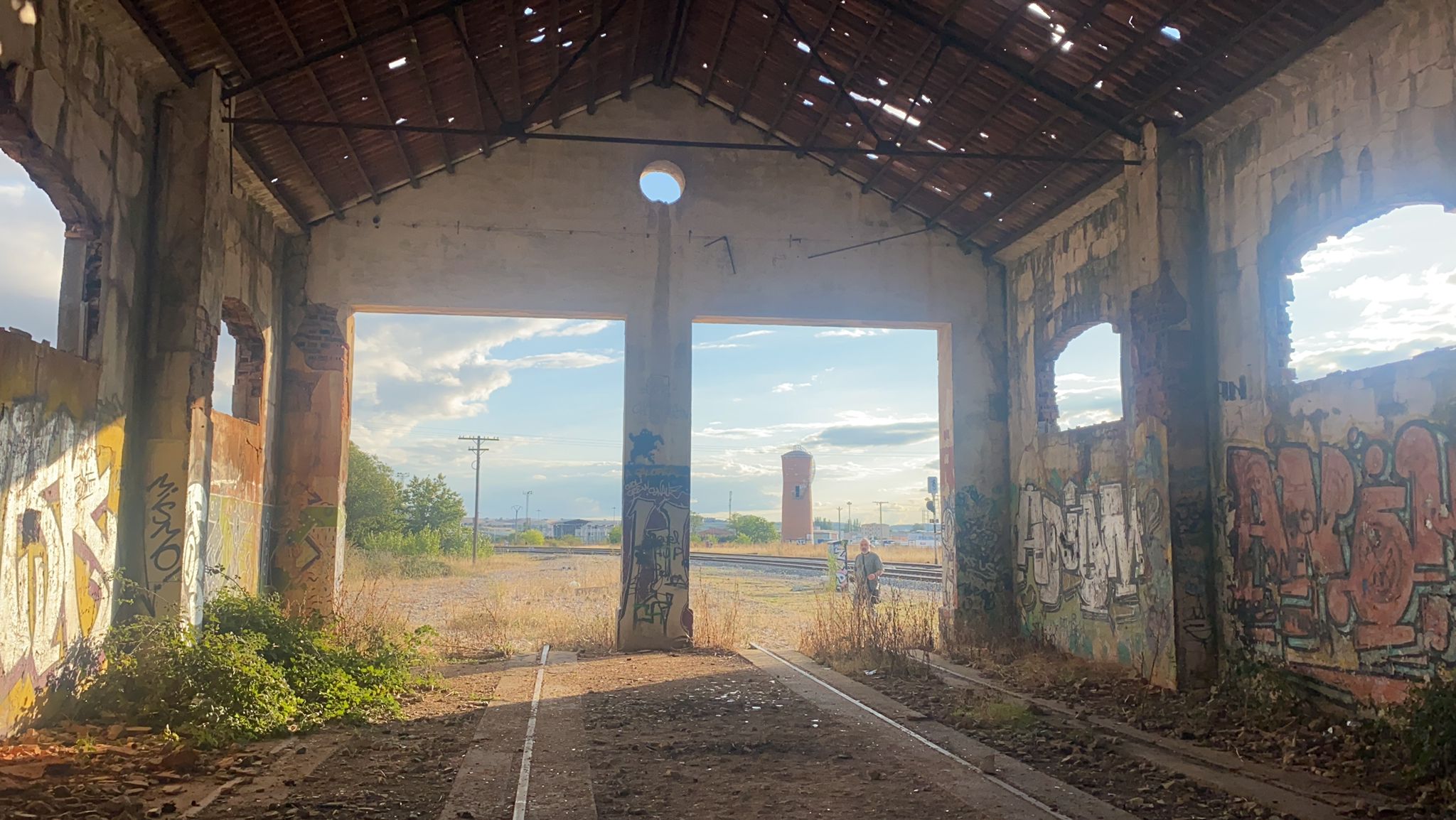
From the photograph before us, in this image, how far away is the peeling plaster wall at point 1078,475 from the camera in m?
12.2

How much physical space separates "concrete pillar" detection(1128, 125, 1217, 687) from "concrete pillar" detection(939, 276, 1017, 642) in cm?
414

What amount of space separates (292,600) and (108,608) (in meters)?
4.93

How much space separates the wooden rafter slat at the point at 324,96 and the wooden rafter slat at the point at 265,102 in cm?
49

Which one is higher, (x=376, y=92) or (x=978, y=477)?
(x=376, y=92)

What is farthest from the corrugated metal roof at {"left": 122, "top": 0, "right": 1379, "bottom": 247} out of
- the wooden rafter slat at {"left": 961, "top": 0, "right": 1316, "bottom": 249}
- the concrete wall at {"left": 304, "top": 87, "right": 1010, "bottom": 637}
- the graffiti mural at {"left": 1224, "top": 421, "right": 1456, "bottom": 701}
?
the graffiti mural at {"left": 1224, "top": 421, "right": 1456, "bottom": 701}

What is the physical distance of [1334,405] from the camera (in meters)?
9.16

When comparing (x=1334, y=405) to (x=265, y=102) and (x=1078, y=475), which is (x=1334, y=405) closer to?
(x=1078, y=475)

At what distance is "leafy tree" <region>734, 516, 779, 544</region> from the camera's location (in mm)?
87188

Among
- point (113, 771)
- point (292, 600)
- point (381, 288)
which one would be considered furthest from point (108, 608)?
point (381, 288)

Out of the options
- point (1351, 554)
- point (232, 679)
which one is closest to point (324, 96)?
point (232, 679)

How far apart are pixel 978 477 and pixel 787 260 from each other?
4.40 metres

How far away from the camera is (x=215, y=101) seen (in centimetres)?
1045

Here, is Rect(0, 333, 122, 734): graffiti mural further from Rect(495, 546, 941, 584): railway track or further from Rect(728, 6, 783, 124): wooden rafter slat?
Rect(495, 546, 941, 584): railway track

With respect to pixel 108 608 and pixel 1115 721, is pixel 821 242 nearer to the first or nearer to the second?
pixel 1115 721
